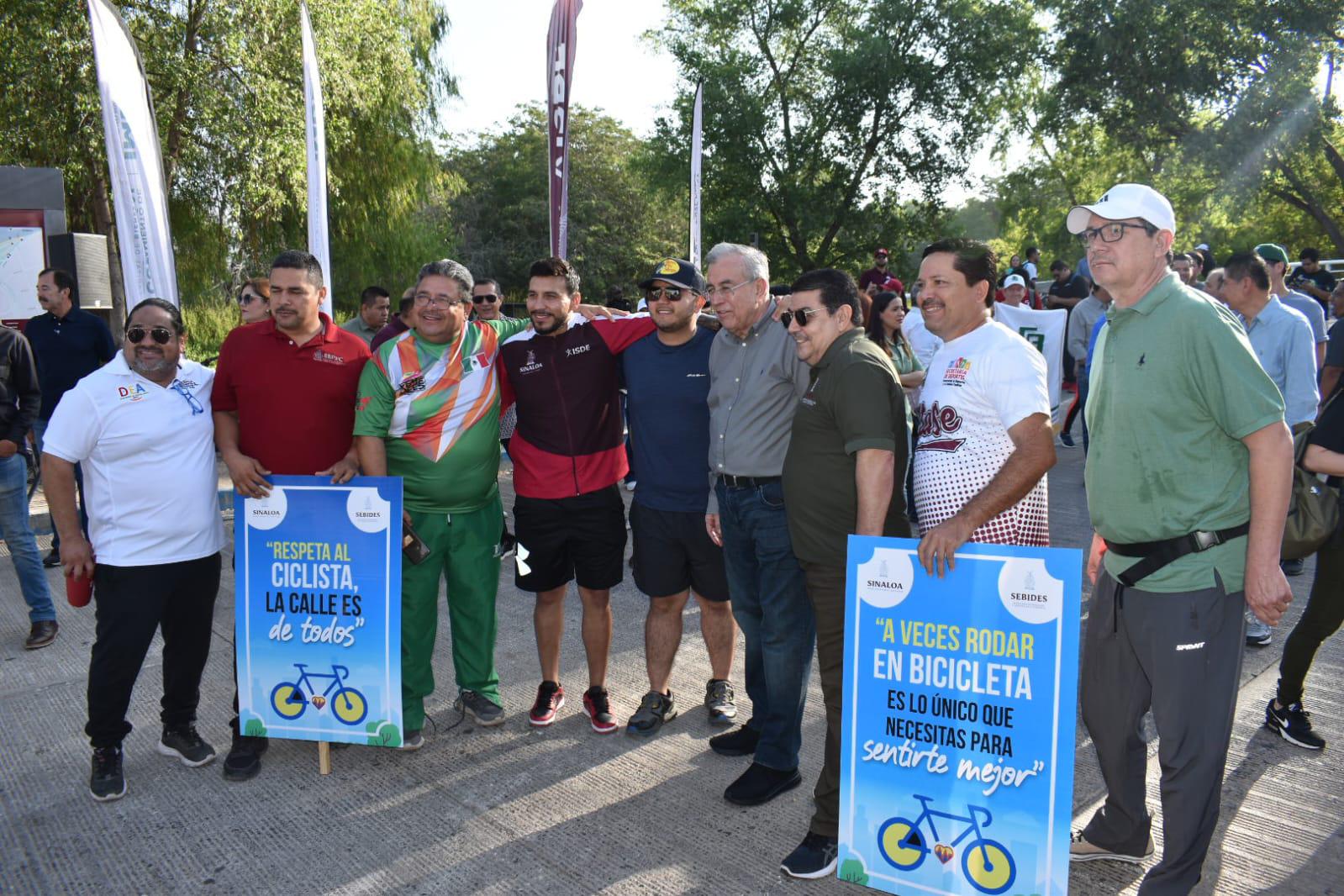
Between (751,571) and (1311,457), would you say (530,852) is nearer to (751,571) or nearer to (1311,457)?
(751,571)

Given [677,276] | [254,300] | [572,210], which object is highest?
[572,210]

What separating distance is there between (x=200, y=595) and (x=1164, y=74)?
28925 mm

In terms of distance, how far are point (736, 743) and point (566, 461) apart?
54.7 inches

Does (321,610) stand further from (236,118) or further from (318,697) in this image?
(236,118)

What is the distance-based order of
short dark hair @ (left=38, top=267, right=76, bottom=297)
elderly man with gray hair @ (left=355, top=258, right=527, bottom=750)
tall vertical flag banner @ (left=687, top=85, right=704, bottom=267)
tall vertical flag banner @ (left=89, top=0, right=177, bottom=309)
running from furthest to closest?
1. tall vertical flag banner @ (left=687, top=85, right=704, bottom=267)
2. short dark hair @ (left=38, top=267, right=76, bottom=297)
3. tall vertical flag banner @ (left=89, top=0, right=177, bottom=309)
4. elderly man with gray hair @ (left=355, top=258, right=527, bottom=750)

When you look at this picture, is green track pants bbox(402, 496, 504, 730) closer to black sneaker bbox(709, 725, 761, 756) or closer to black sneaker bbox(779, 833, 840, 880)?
black sneaker bbox(709, 725, 761, 756)

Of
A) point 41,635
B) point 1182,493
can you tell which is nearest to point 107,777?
point 41,635

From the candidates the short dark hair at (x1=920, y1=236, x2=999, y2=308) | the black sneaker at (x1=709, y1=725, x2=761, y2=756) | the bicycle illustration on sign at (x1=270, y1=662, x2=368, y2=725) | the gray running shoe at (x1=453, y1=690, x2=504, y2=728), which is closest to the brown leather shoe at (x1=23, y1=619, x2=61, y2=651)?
the bicycle illustration on sign at (x1=270, y1=662, x2=368, y2=725)

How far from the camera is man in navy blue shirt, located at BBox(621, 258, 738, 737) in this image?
407 centimetres

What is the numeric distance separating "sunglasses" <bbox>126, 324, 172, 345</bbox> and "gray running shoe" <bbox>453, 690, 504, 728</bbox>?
6.37 ft

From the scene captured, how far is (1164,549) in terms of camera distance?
9.07ft

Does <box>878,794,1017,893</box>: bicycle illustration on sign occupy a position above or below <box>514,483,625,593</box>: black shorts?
below

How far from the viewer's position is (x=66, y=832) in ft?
11.3

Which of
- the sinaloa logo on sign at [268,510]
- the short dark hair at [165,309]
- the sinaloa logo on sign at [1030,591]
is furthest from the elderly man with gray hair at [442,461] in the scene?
the sinaloa logo on sign at [1030,591]
